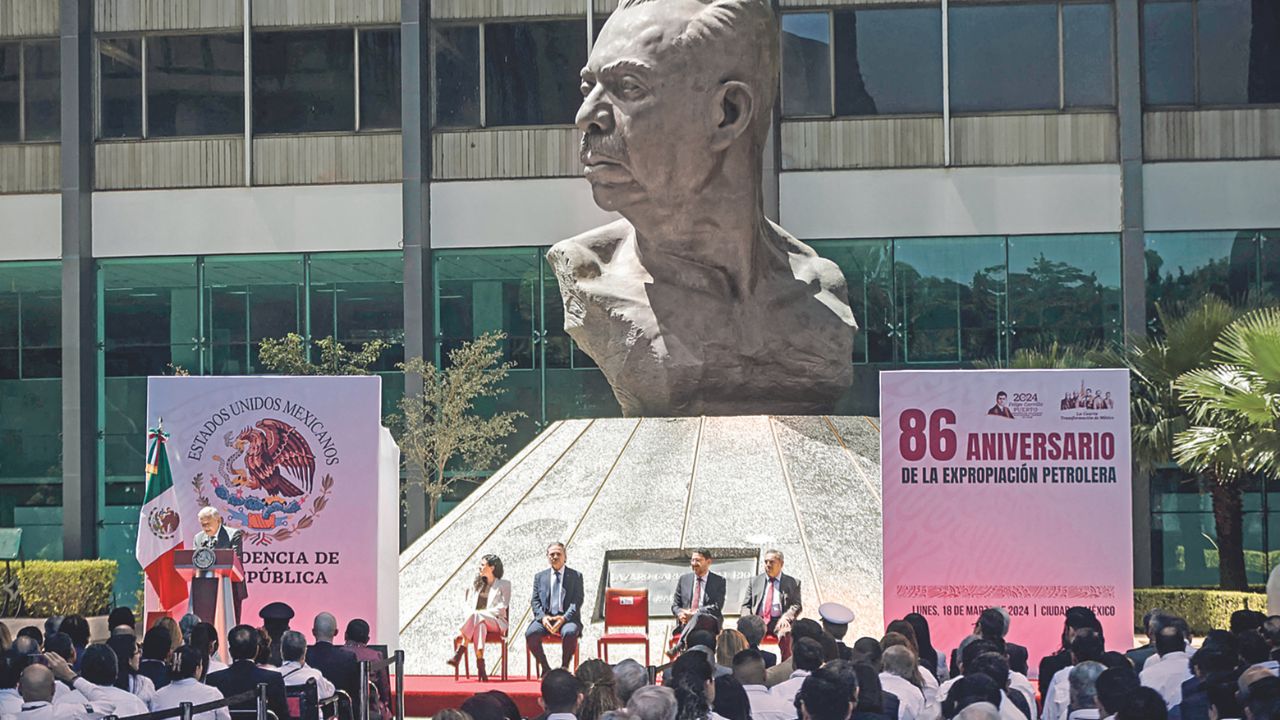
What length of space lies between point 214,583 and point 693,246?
6.61m

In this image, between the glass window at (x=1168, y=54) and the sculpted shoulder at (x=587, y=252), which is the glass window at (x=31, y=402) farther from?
the glass window at (x=1168, y=54)

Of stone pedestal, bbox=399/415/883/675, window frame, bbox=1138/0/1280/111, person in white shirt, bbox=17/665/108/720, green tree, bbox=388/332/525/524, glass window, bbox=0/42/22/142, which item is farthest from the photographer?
glass window, bbox=0/42/22/142

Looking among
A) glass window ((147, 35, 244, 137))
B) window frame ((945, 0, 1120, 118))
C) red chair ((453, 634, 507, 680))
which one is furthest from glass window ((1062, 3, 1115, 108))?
red chair ((453, 634, 507, 680))

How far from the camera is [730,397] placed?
16188mm

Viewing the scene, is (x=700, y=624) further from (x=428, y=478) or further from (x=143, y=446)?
(x=143, y=446)

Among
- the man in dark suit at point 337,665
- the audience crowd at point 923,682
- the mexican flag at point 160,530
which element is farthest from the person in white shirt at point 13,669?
the audience crowd at point 923,682

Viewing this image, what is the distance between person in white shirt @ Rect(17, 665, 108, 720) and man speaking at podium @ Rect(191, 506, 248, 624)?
9.76 feet

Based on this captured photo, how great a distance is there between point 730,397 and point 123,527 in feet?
48.6

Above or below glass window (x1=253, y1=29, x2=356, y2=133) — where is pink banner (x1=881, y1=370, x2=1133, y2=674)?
below

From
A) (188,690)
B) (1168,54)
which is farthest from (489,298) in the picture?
(188,690)

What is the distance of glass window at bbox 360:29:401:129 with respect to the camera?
27.2 metres

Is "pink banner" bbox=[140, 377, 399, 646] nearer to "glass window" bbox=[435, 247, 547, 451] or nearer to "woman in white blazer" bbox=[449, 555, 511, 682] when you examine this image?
"woman in white blazer" bbox=[449, 555, 511, 682]

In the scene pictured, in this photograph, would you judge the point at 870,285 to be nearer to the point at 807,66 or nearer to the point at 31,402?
the point at 807,66

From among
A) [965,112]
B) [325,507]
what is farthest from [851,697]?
[965,112]
